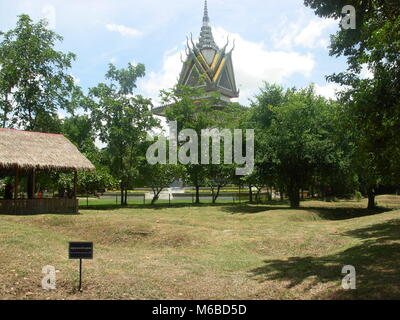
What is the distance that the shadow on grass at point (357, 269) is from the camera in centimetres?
697

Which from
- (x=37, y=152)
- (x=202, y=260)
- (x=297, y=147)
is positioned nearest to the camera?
(x=202, y=260)

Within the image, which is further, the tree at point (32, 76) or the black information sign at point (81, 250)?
the tree at point (32, 76)

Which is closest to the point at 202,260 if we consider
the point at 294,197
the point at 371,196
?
the point at 294,197

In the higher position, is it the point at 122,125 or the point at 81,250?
the point at 122,125

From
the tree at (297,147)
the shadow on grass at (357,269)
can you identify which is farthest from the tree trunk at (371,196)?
the shadow on grass at (357,269)

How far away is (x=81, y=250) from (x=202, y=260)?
13.2 ft

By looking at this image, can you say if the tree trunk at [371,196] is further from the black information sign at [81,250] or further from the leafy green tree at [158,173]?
the black information sign at [81,250]

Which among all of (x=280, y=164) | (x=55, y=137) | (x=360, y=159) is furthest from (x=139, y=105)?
(x=360, y=159)

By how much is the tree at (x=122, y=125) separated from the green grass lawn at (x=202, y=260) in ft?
39.0

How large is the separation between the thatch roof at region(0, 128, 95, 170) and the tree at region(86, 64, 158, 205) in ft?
17.5

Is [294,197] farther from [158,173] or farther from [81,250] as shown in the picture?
[81,250]

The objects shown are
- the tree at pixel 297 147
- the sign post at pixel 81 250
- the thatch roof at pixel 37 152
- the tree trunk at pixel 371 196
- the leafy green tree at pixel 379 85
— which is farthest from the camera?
the tree trunk at pixel 371 196

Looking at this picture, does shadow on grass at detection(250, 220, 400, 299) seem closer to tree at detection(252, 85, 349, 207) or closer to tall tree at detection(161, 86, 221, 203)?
tree at detection(252, 85, 349, 207)

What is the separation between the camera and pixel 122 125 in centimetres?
2922
